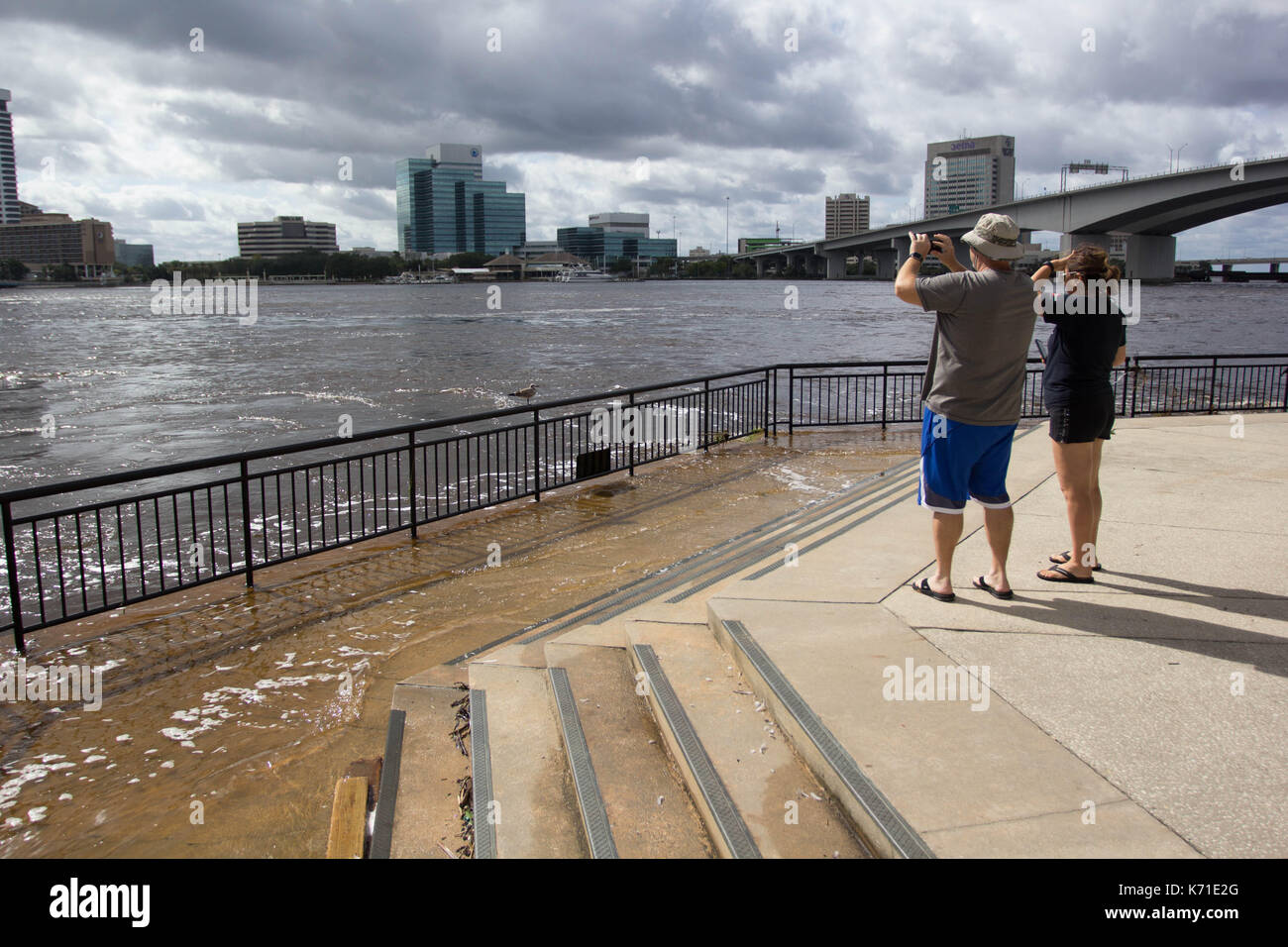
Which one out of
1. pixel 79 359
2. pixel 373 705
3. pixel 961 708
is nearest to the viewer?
pixel 961 708

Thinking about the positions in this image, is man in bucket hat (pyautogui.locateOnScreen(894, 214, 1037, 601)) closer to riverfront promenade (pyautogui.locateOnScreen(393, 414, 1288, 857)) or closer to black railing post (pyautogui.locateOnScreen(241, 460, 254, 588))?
riverfront promenade (pyautogui.locateOnScreen(393, 414, 1288, 857))

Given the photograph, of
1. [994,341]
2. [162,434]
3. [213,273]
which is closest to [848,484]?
[994,341]

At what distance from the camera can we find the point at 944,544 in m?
5.48

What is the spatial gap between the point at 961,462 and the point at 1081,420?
1032 mm

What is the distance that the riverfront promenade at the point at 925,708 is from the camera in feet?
11.0

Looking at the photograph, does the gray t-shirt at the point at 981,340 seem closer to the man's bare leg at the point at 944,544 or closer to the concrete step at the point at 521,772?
the man's bare leg at the point at 944,544

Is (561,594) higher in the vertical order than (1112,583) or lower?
lower

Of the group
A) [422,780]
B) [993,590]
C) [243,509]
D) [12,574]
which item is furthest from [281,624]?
[993,590]

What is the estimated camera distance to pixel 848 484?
11883mm

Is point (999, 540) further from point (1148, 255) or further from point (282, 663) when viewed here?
point (1148, 255)

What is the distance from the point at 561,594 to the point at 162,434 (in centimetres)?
1899

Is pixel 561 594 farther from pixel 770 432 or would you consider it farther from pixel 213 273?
pixel 213 273

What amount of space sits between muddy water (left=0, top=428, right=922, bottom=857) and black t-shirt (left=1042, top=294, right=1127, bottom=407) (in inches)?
158

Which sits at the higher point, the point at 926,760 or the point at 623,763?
the point at 926,760
